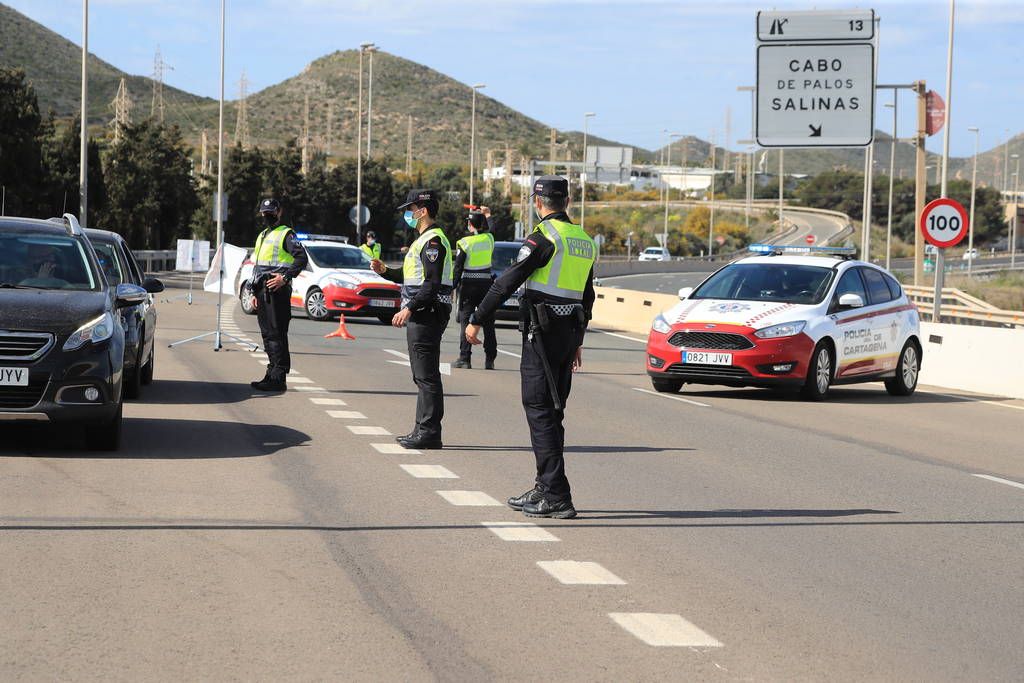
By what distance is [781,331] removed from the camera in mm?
17578

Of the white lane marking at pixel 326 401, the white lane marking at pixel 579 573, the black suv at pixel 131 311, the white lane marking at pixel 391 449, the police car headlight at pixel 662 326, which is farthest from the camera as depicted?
the police car headlight at pixel 662 326

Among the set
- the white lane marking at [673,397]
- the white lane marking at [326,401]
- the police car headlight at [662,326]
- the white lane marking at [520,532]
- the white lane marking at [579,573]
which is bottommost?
the white lane marking at [673,397]

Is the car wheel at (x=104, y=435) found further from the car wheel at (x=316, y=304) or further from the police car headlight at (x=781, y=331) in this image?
the car wheel at (x=316, y=304)

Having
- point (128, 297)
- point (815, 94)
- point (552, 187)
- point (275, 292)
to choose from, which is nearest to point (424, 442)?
point (128, 297)

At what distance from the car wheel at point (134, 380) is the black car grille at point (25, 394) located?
4188 mm

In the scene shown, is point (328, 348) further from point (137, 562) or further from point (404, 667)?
point (404, 667)

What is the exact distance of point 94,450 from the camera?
11.6 m

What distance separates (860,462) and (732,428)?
2.35 meters

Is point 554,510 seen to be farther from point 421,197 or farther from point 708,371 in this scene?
point 708,371

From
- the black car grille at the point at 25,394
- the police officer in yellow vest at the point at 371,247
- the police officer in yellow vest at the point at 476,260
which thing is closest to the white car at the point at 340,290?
the police officer in yellow vest at the point at 371,247

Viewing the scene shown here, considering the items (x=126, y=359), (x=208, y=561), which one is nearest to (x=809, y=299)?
(x=126, y=359)

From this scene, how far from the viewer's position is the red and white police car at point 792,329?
17.6 m

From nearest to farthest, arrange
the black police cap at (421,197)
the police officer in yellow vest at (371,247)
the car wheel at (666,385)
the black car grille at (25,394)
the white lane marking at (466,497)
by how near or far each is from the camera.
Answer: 1. the white lane marking at (466,497)
2. the black car grille at (25,394)
3. the black police cap at (421,197)
4. the car wheel at (666,385)
5. the police officer in yellow vest at (371,247)

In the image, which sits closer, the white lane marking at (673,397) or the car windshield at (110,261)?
the car windshield at (110,261)
